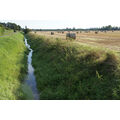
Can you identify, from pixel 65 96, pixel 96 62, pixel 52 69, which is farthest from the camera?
pixel 52 69

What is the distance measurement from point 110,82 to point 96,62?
2326 millimetres

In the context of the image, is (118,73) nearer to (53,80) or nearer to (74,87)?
(74,87)

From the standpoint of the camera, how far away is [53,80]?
10141mm

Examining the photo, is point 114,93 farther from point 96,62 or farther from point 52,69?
point 52,69

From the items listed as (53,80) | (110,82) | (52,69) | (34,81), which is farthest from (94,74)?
(34,81)

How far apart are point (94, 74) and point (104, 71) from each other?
2.19ft

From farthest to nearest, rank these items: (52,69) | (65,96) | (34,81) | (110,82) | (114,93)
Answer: (52,69)
(34,81)
(65,96)
(110,82)
(114,93)

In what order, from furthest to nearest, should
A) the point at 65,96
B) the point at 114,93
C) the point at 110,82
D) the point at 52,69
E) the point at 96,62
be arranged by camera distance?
the point at 52,69 < the point at 96,62 < the point at 65,96 < the point at 110,82 < the point at 114,93

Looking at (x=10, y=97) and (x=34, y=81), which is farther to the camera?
(x=34, y=81)

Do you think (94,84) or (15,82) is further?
(15,82)

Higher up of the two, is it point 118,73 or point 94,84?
point 118,73

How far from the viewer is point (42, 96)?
8359 millimetres

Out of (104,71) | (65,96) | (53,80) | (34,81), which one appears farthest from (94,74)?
(34,81)

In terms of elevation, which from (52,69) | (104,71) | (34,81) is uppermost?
(104,71)
